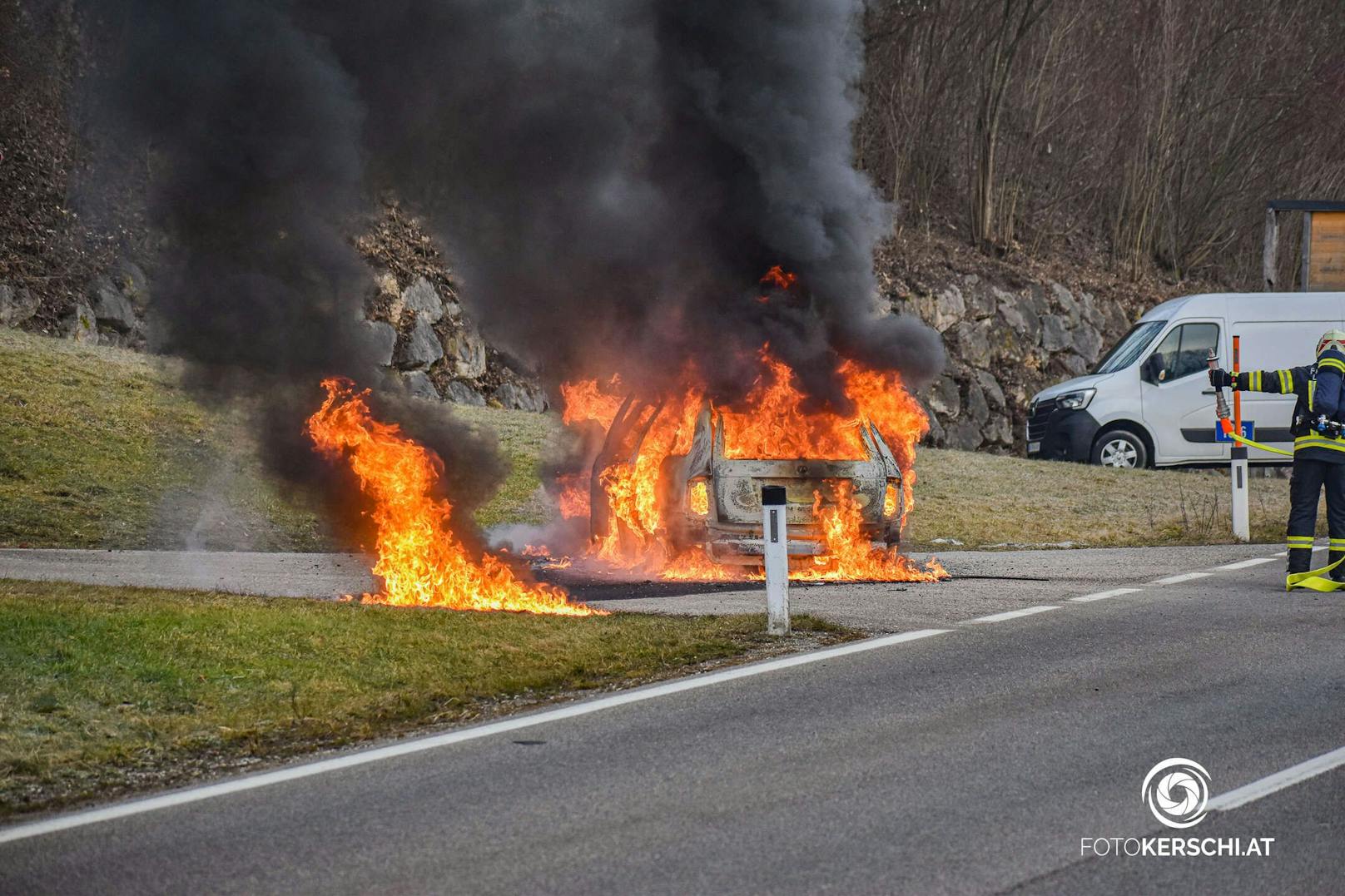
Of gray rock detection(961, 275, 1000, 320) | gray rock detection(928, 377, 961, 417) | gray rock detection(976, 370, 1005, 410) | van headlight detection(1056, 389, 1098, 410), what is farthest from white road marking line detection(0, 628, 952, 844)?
gray rock detection(961, 275, 1000, 320)

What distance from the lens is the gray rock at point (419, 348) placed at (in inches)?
1045

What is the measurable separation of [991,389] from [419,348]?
1371 centimetres

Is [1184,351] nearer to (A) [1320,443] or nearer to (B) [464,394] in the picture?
(A) [1320,443]

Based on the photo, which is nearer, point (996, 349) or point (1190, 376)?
point (1190, 376)

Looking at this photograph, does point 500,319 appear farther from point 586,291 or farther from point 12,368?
point 12,368

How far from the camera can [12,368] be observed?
2012cm

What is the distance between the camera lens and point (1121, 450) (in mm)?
23125

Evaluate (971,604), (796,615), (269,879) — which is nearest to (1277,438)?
(971,604)

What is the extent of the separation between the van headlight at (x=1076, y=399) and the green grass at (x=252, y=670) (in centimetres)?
1511

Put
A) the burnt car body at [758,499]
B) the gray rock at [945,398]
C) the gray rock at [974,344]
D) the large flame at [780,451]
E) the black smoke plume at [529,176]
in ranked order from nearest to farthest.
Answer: the burnt car body at [758,499]
the black smoke plume at [529,176]
the large flame at [780,451]
the gray rock at [945,398]
the gray rock at [974,344]

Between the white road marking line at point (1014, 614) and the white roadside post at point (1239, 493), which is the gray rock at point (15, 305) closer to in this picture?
the white roadside post at point (1239, 493)

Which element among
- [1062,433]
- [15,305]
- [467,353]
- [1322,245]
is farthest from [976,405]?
[15,305]

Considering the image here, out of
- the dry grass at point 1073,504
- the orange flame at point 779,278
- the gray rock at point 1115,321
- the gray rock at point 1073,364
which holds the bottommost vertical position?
the dry grass at point 1073,504

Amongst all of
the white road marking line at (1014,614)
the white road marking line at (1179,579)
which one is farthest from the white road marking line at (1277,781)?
the white road marking line at (1179,579)
